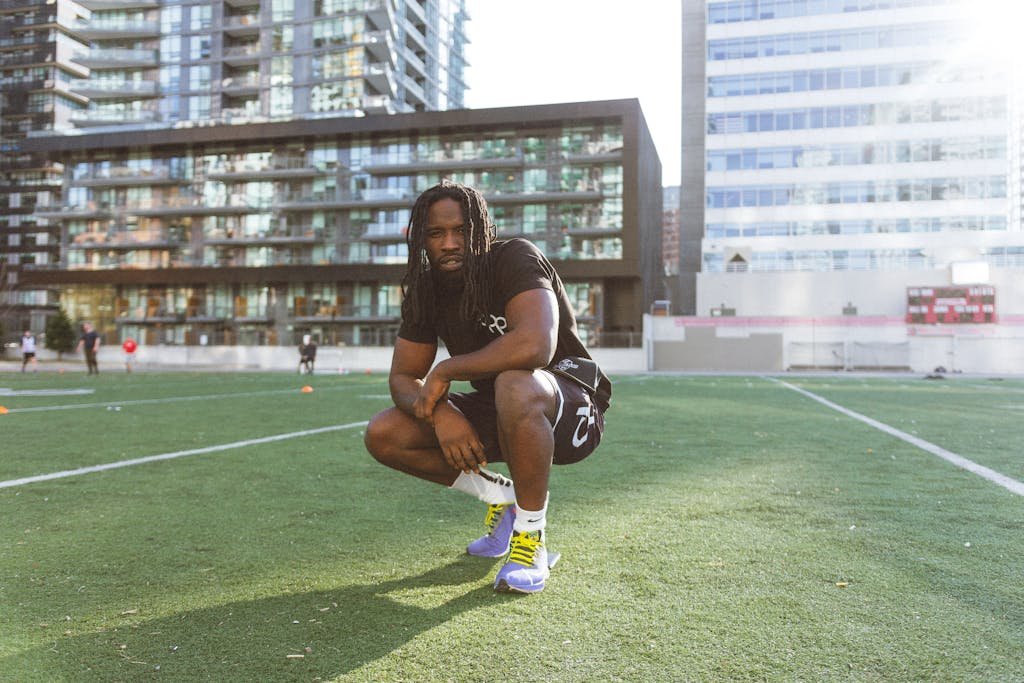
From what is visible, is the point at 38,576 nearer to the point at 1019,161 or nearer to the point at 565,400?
the point at 565,400

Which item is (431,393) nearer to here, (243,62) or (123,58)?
(243,62)

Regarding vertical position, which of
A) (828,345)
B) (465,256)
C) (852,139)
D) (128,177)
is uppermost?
(852,139)

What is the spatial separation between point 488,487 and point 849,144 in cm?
4774

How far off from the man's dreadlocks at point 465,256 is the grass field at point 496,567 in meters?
1.00

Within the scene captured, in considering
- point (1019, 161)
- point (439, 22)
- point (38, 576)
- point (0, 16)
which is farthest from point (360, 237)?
point (1019, 161)

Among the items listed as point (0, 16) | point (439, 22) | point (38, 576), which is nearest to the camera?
point (38, 576)

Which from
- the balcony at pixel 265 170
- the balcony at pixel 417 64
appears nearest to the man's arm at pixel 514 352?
the balcony at pixel 265 170

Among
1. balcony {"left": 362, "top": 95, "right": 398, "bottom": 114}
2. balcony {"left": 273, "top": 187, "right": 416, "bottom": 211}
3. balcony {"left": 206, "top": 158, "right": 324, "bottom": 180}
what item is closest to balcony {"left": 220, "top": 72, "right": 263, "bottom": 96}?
balcony {"left": 206, "top": 158, "right": 324, "bottom": 180}

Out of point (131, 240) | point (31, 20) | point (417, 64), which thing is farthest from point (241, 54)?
point (31, 20)

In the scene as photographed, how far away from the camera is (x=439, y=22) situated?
6562 centimetres

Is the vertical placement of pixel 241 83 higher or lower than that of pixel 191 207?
higher

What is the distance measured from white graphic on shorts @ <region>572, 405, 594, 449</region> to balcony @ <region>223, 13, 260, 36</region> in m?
60.0

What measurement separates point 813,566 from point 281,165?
4992 cm

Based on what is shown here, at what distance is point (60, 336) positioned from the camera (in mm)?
49469
